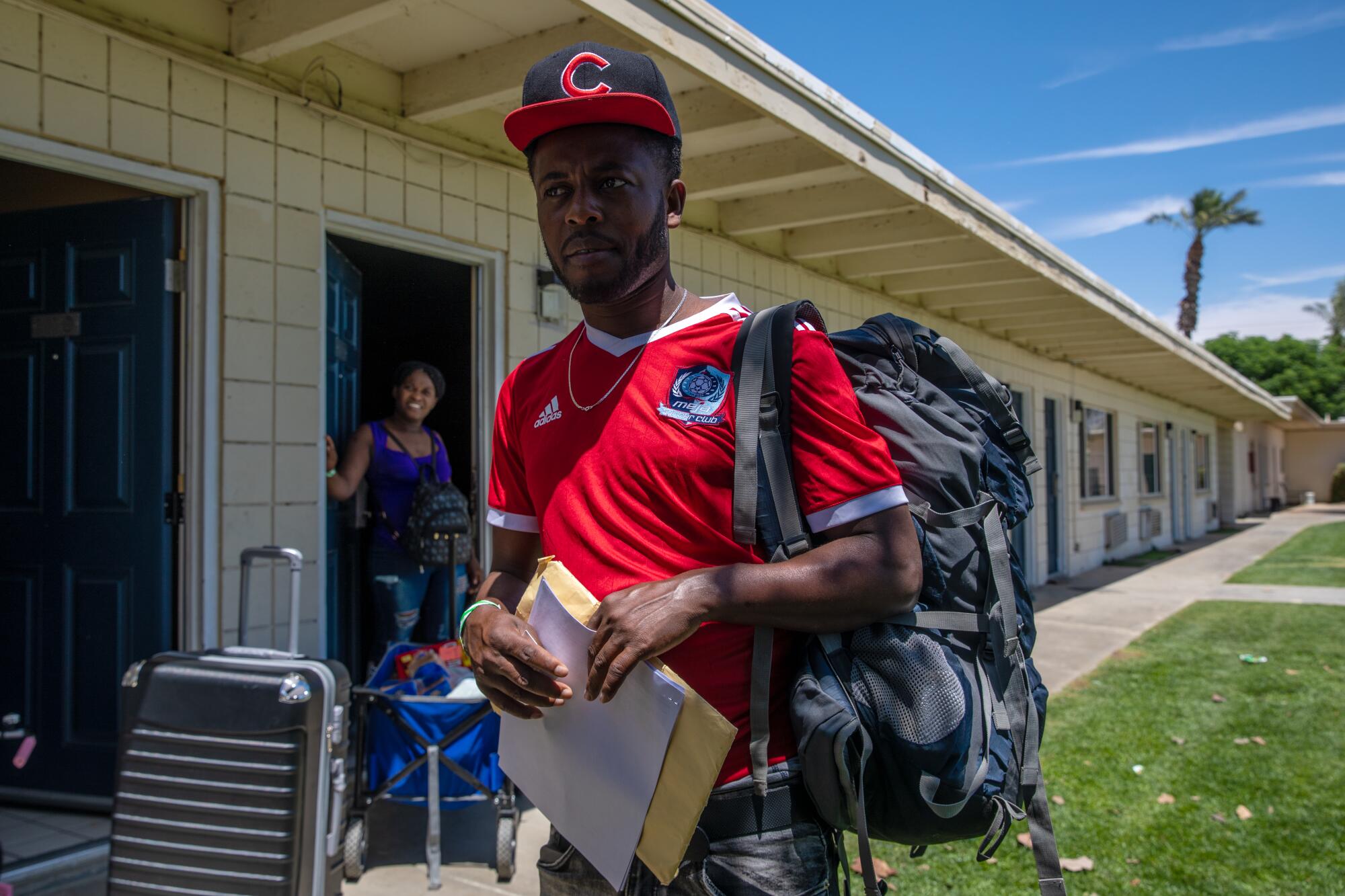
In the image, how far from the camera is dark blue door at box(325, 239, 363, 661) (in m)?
4.53

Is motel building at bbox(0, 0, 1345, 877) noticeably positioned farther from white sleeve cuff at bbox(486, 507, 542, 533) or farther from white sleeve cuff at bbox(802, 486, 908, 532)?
white sleeve cuff at bbox(802, 486, 908, 532)

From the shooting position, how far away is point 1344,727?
5.18 metres

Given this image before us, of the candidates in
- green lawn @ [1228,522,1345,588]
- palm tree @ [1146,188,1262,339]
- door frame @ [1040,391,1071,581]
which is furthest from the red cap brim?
palm tree @ [1146,188,1262,339]

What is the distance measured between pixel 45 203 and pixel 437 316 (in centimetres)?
260

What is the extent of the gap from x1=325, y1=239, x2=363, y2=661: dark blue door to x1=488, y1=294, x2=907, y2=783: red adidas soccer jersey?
11.1 ft

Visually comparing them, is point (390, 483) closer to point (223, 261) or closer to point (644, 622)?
point (223, 261)

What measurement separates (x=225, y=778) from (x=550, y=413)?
2033mm

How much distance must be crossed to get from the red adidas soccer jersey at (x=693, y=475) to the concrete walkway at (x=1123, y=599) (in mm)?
5634

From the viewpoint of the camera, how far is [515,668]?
1.34 meters

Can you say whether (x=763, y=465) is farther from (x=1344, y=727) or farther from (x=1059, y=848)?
(x=1344, y=727)

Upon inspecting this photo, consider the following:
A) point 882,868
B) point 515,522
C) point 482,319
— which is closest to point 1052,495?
point 482,319

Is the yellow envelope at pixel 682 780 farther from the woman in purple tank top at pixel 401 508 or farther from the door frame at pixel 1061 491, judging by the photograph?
the door frame at pixel 1061 491

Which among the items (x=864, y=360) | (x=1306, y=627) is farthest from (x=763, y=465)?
(x=1306, y=627)

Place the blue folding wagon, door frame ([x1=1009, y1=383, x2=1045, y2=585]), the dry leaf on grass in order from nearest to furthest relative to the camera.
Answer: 1. the dry leaf on grass
2. the blue folding wagon
3. door frame ([x1=1009, y1=383, x2=1045, y2=585])
